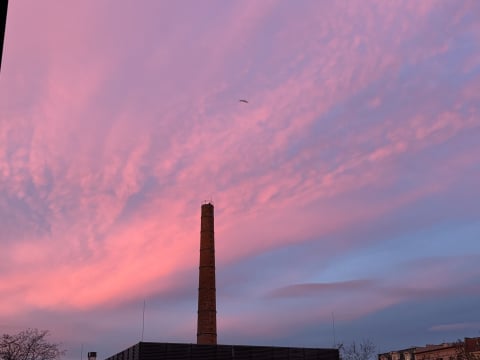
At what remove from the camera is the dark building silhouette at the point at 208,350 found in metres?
39.4

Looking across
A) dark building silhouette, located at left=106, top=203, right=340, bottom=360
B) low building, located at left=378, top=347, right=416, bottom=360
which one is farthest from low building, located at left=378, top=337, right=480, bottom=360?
dark building silhouette, located at left=106, top=203, right=340, bottom=360

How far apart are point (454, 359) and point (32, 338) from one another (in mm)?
65425

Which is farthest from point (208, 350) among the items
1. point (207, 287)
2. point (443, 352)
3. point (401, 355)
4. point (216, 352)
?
point (401, 355)

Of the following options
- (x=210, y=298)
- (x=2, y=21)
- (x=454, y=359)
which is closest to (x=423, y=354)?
(x=454, y=359)

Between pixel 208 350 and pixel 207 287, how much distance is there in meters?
19.4

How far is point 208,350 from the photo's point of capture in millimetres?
41406

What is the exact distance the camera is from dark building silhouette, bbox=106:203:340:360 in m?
39.4

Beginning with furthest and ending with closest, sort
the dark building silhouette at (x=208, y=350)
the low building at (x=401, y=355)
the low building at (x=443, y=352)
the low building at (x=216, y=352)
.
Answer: the low building at (x=401, y=355), the low building at (x=443, y=352), the dark building silhouette at (x=208, y=350), the low building at (x=216, y=352)

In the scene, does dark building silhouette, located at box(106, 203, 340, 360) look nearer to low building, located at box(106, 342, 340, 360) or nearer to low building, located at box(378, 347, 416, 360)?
low building, located at box(106, 342, 340, 360)

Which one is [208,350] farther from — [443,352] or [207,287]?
[443,352]

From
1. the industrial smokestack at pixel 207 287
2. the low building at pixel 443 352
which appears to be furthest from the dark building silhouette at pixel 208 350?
the low building at pixel 443 352

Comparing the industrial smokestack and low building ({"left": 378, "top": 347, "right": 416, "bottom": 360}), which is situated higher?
the industrial smokestack

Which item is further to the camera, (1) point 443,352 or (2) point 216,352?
(1) point 443,352

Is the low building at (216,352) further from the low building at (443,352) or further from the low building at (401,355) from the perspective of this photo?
the low building at (401,355)
